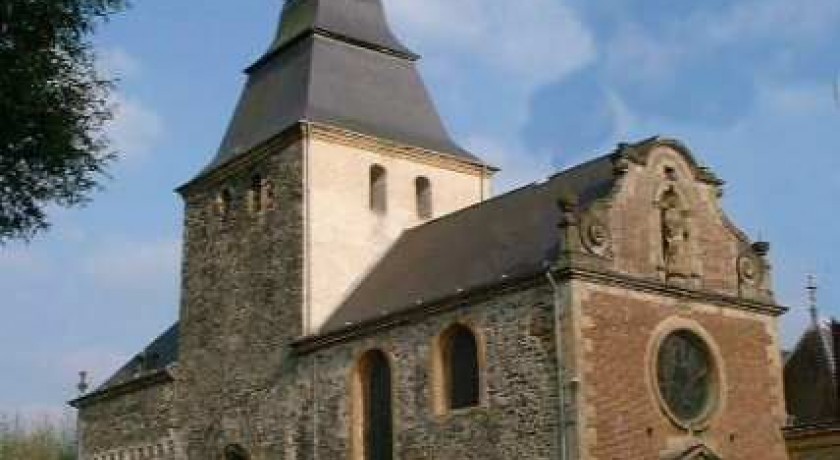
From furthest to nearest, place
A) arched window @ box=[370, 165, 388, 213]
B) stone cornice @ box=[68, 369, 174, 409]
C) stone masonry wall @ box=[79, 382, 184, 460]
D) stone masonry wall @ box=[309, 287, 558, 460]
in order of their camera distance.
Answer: stone cornice @ box=[68, 369, 174, 409] → stone masonry wall @ box=[79, 382, 184, 460] → arched window @ box=[370, 165, 388, 213] → stone masonry wall @ box=[309, 287, 558, 460]

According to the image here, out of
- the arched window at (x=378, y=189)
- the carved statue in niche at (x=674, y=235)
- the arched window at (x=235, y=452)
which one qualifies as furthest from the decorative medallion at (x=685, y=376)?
the arched window at (x=235, y=452)

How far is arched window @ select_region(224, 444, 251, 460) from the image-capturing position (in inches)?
1144

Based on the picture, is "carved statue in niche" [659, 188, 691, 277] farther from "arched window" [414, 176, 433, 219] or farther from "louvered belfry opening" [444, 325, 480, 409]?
"arched window" [414, 176, 433, 219]

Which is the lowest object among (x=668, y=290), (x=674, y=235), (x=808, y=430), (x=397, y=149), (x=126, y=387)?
(x=808, y=430)

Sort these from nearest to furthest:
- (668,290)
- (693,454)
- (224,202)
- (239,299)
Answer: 1. (693,454)
2. (668,290)
3. (239,299)
4. (224,202)

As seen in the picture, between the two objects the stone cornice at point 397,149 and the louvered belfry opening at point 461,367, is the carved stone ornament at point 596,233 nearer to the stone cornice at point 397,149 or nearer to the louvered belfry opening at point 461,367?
the louvered belfry opening at point 461,367

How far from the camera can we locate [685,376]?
24422 millimetres

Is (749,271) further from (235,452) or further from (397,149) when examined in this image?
(235,452)

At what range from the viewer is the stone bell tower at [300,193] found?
1152 inches

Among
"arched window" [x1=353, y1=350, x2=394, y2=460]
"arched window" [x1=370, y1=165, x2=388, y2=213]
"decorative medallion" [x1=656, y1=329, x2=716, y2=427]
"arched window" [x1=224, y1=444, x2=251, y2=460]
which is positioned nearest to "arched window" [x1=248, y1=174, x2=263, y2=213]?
"arched window" [x1=370, y1=165, x2=388, y2=213]

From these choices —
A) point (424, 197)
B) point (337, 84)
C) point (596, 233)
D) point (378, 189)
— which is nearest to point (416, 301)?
point (596, 233)

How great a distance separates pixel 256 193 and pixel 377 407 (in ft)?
23.9

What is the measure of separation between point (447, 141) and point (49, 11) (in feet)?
57.4

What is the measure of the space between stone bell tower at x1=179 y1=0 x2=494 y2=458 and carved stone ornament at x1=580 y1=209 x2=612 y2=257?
7.48 m
